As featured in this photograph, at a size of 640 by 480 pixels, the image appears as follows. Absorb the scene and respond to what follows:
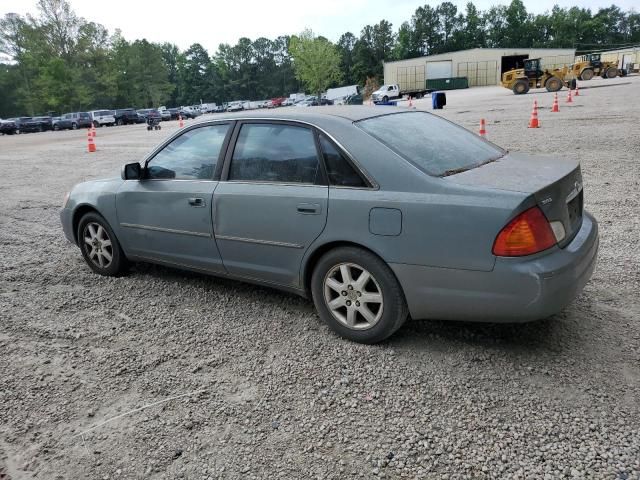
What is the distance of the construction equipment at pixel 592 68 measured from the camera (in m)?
41.8

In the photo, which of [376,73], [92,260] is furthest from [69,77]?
[92,260]

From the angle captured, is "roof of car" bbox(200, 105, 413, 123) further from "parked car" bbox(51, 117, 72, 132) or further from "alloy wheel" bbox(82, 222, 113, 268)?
"parked car" bbox(51, 117, 72, 132)

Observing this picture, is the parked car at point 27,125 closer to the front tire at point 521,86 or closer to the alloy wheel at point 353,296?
the front tire at point 521,86

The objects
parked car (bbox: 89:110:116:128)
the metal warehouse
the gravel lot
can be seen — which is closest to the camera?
the gravel lot

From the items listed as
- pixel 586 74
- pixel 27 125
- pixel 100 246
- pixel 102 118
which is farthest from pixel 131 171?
pixel 102 118

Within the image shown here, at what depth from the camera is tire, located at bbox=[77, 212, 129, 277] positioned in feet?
15.7

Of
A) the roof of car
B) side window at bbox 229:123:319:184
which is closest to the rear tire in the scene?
the roof of car

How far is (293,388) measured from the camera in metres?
2.99

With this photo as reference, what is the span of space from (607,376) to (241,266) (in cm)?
246

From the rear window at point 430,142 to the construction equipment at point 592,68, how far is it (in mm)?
41481

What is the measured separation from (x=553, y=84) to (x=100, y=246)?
37322 millimetres

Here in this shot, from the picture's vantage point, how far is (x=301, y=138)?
141 inches

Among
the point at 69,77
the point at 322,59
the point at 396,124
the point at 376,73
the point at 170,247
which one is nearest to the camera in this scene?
the point at 396,124

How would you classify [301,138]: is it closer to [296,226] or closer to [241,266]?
[296,226]
